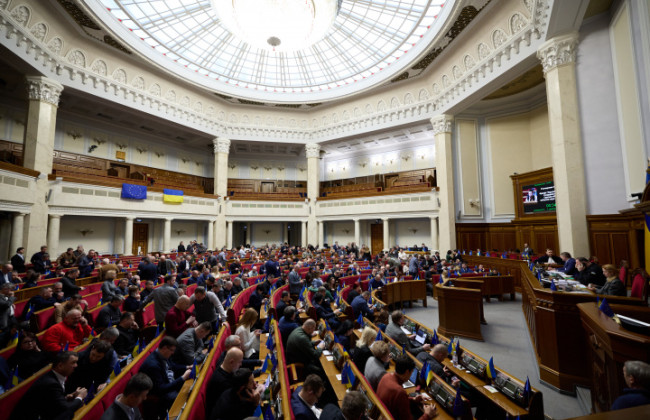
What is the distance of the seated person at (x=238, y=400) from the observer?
2146 mm

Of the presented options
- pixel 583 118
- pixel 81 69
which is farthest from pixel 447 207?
pixel 81 69

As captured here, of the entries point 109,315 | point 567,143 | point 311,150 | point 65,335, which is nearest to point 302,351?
point 65,335

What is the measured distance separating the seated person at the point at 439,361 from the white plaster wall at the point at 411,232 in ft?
49.8

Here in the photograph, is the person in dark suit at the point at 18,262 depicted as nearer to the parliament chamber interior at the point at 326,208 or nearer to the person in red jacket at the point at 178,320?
the parliament chamber interior at the point at 326,208

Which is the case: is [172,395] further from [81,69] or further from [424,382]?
Answer: [81,69]

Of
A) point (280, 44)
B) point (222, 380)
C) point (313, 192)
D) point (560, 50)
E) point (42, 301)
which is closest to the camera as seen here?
point (222, 380)

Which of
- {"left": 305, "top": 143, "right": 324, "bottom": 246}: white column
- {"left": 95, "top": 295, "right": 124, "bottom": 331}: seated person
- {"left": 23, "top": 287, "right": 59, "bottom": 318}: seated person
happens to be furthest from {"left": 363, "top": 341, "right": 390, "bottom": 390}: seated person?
{"left": 305, "top": 143, "right": 324, "bottom": 246}: white column

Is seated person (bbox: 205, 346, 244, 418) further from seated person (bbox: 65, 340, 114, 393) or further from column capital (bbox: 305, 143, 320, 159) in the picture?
column capital (bbox: 305, 143, 320, 159)

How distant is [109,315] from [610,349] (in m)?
5.71

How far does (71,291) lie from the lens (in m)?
5.39

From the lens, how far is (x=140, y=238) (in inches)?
640

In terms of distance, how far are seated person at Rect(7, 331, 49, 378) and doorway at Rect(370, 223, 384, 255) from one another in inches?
683

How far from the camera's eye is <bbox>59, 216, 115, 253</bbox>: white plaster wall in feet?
44.8

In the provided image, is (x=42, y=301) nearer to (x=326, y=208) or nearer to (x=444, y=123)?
(x=326, y=208)
